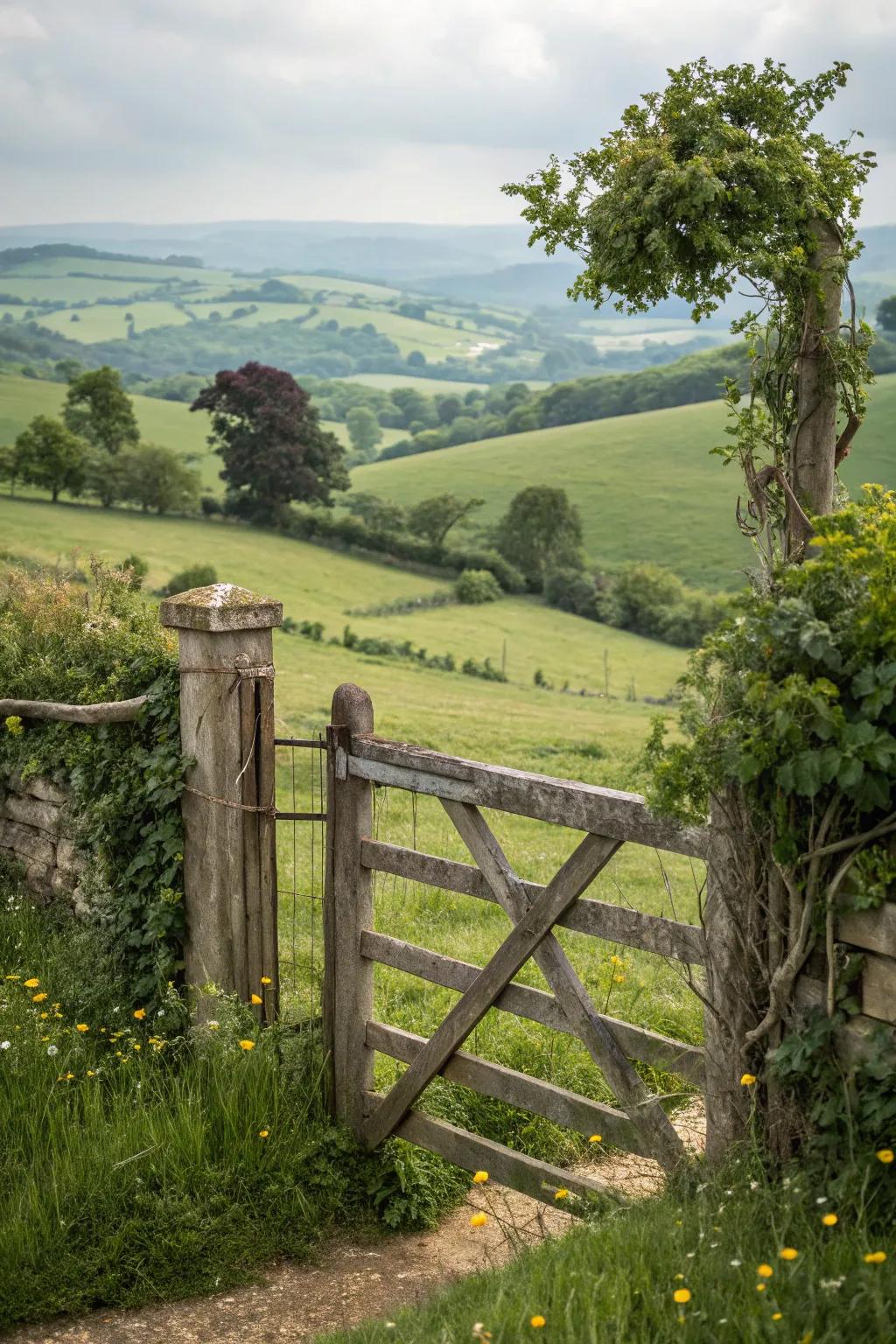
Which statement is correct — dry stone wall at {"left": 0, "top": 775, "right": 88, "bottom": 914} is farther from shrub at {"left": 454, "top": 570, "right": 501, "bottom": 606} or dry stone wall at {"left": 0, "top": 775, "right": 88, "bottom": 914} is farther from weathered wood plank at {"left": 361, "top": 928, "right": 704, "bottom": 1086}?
shrub at {"left": 454, "top": 570, "right": 501, "bottom": 606}

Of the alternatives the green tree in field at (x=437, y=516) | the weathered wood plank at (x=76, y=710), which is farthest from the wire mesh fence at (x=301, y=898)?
the green tree in field at (x=437, y=516)

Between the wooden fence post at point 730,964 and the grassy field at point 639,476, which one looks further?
the grassy field at point 639,476

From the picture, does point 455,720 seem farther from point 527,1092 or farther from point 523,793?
point 523,793

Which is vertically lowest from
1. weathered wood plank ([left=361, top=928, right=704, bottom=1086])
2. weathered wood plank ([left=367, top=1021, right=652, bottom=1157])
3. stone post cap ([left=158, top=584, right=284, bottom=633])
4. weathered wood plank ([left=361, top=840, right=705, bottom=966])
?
weathered wood plank ([left=367, top=1021, right=652, bottom=1157])

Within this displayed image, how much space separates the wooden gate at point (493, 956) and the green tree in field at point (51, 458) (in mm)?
51525

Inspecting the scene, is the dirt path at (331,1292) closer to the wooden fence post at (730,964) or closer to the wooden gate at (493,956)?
the wooden gate at (493,956)

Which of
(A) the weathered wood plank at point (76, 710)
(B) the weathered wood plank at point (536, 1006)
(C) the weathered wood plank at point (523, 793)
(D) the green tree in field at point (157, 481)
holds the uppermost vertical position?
(D) the green tree in field at point (157, 481)

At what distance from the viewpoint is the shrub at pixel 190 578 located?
41.6 meters

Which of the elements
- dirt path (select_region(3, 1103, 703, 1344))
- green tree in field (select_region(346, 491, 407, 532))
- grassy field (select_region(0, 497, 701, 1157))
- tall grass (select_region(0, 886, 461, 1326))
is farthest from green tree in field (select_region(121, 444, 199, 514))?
dirt path (select_region(3, 1103, 703, 1344))

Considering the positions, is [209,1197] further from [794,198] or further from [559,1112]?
[794,198]

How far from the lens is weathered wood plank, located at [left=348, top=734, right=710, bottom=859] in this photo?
356 cm

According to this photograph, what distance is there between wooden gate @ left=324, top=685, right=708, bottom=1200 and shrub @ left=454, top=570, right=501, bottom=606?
165ft

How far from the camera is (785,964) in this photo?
3.11 m

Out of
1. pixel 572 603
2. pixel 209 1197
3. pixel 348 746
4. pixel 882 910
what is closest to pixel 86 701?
pixel 348 746
